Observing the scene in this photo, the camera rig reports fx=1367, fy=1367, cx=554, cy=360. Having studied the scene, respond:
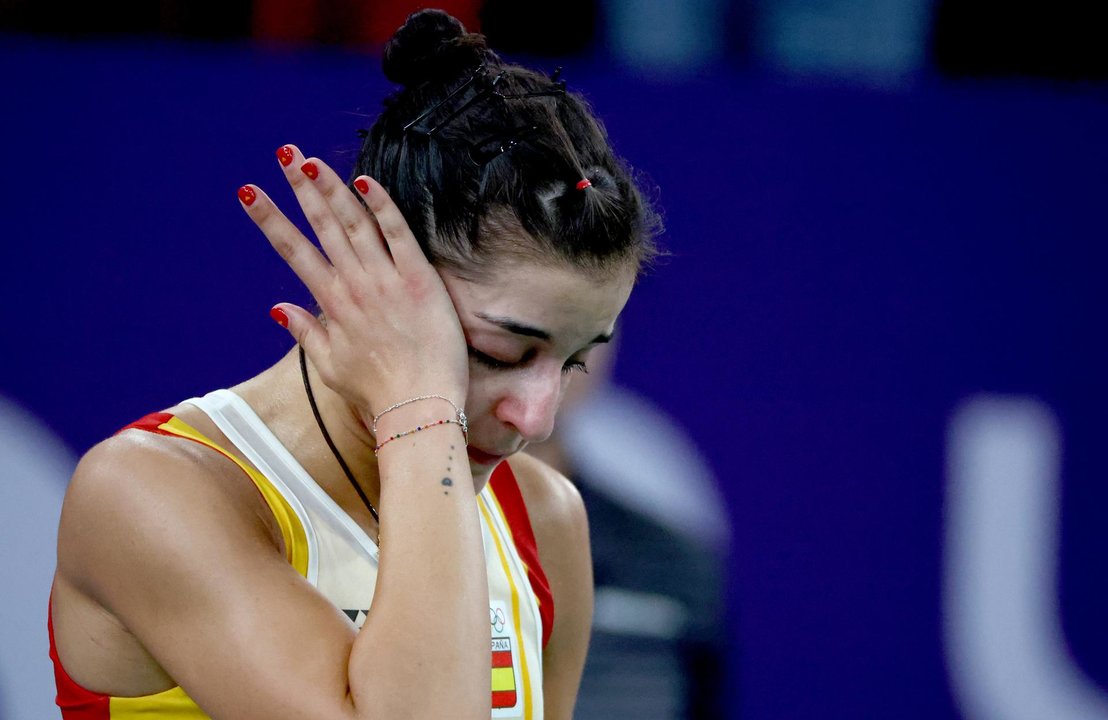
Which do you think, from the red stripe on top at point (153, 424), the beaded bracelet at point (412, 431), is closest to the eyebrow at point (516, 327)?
the beaded bracelet at point (412, 431)

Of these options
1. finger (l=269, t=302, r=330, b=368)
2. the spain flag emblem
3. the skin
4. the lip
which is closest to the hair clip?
the skin

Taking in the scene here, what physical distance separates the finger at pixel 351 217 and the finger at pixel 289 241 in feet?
0.13

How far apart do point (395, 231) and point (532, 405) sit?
214 millimetres

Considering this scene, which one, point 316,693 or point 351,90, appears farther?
point 351,90

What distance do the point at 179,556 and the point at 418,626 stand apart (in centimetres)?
23

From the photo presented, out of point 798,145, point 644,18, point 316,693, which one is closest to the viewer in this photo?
point 316,693

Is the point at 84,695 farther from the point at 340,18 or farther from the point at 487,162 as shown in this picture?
the point at 340,18

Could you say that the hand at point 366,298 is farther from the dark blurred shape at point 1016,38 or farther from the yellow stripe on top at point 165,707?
the dark blurred shape at point 1016,38

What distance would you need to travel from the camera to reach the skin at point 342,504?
1.16 metres

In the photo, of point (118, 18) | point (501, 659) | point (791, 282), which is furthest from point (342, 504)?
point (118, 18)

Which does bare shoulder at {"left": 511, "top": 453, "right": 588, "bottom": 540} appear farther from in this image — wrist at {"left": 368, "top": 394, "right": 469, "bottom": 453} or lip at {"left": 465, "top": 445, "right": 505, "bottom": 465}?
wrist at {"left": 368, "top": 394, "right": 469, "bottom": 453}

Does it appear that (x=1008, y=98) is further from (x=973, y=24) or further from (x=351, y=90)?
(x=351, y=90)

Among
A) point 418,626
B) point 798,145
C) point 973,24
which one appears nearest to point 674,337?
point 798,145

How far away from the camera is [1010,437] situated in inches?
109
